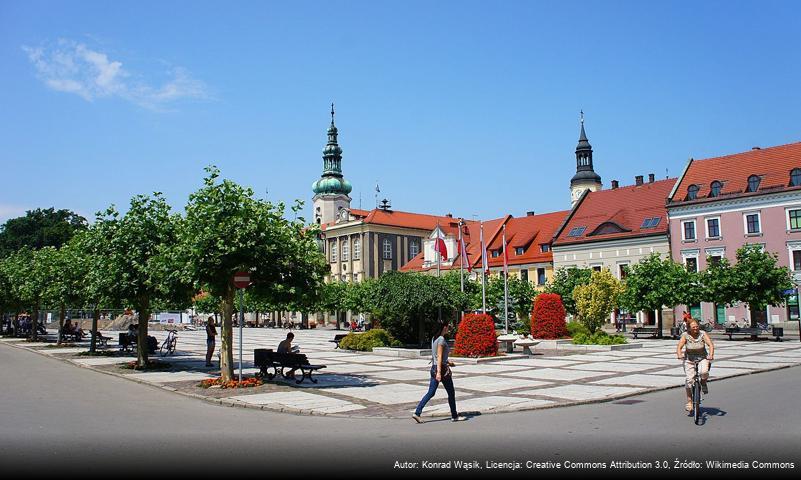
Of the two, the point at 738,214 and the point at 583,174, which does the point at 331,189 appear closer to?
the point at 583,174

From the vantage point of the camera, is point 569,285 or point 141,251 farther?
point 569,285

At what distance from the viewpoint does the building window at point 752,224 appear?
53.6 m

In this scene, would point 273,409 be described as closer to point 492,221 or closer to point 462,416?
point 462,416

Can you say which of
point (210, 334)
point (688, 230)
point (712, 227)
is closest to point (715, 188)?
point (712, 227)

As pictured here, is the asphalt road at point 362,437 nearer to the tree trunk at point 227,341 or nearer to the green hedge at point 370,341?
the tree trunk at point 227,341

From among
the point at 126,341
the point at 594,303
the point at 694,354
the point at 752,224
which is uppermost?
the point at 752,224

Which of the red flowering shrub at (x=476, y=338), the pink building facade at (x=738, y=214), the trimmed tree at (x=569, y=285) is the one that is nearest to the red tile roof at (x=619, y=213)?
the pink building facade at (x=738, y=214)

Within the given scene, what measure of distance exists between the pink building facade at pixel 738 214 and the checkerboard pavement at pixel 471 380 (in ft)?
82.6

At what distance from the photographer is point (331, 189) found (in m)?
107

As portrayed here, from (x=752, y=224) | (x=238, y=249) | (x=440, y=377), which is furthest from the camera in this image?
(x=752, y=224)

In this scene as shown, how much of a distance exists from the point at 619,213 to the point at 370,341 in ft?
135

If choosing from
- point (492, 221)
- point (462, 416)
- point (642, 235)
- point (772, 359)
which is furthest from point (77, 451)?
point (492, 221)

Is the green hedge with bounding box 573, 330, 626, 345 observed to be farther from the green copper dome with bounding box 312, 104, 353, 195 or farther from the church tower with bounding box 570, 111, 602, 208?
the green copper dome with bounding box 312, 104, 353, 195

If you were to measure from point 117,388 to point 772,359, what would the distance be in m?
Answer: 24.0
